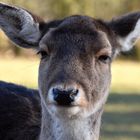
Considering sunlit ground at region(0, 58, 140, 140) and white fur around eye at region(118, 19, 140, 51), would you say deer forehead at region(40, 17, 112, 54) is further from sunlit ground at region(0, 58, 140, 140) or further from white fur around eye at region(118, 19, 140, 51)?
sunlit ground at region(0, 58, 140, 140)

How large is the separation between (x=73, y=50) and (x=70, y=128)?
2.73ft

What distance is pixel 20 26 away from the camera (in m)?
9.43

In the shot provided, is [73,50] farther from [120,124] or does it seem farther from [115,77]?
[115,77]

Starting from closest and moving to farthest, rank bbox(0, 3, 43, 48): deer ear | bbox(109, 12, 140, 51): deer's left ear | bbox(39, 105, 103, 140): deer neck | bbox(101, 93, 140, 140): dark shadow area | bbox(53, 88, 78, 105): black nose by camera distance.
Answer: bbox(53, 88, 78, 105): black nose
bbox(39, 105, 103, 140): deer neck
bbox(0, 3, 43, 48): deer ear
bbox(109, 12, 140, 51): deer's left ear
bbox(101, 93, 140, 140): dark shadow area

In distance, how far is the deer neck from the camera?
8625mm

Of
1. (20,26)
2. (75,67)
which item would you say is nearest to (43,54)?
(75,67)

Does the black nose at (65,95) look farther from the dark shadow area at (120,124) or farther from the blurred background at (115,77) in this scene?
the dark shadow area at (120,124)

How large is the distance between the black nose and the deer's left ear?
1.55 metres

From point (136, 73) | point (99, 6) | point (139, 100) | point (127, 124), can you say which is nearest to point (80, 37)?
point (99, 6)

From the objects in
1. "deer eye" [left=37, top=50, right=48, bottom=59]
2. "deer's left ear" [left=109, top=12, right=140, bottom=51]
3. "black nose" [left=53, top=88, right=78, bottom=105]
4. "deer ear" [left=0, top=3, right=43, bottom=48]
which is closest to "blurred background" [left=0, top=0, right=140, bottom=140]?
"deer ear" [left=0, top=3, right=43, bottom=48]

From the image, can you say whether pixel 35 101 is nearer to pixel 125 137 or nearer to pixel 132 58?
pixel 125 137

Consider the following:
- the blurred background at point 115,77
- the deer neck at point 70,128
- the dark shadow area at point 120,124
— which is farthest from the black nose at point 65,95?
the dark shadow area at point 120,124

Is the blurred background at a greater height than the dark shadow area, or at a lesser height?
greater

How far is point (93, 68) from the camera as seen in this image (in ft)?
28.4
